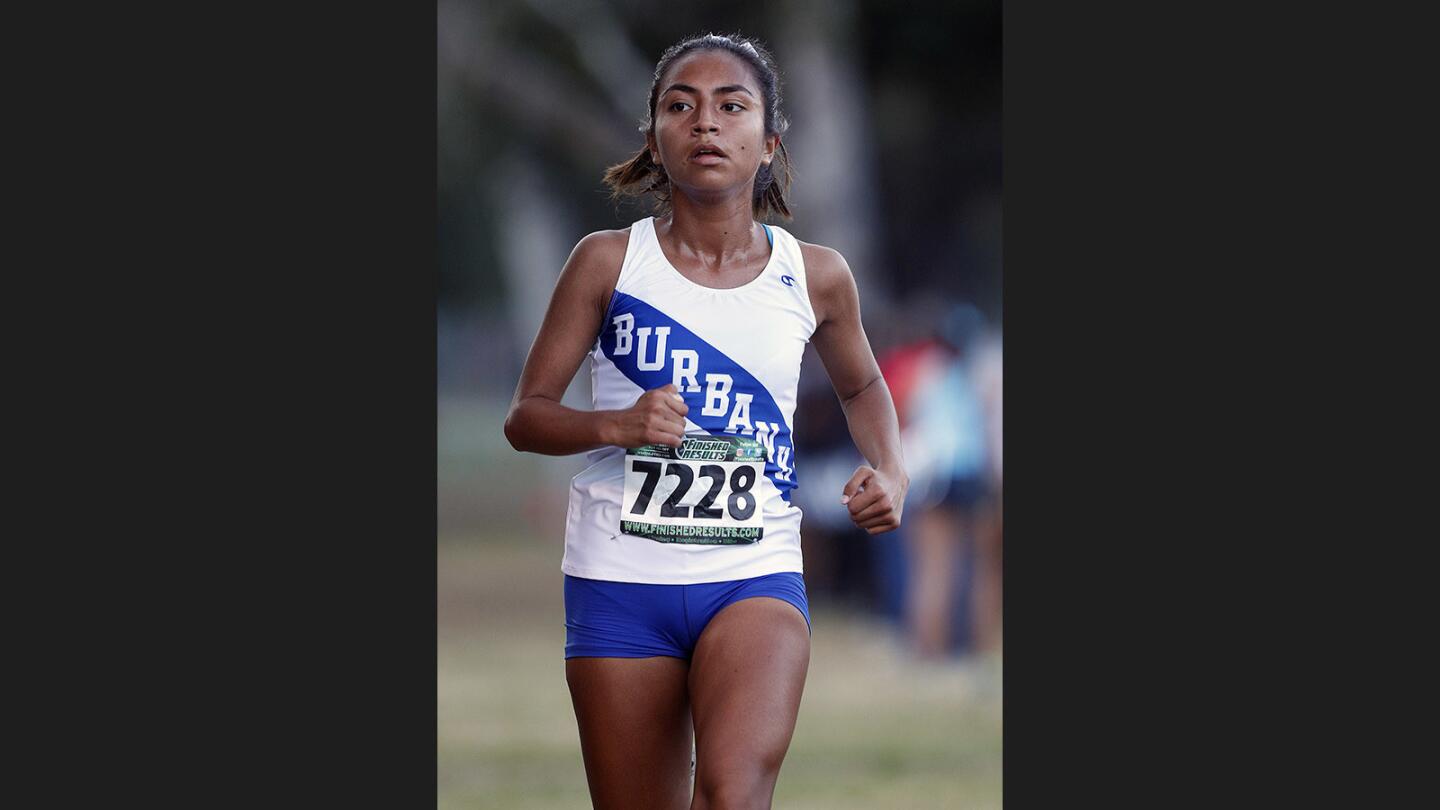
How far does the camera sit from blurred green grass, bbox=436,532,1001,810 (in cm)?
506

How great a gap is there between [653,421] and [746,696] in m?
0.60

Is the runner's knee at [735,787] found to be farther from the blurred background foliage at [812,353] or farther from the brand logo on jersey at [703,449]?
the blurred background foliage at [812,353]

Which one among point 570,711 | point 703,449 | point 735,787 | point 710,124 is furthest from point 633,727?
point 570,711

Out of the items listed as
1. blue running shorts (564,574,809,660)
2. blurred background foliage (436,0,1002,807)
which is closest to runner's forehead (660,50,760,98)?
blue running shorts (564,574,809,660)

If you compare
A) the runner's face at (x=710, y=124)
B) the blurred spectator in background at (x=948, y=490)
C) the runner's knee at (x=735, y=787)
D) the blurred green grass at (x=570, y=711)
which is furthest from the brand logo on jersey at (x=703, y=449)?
the blurred spectator in background at (x=948, y=490)

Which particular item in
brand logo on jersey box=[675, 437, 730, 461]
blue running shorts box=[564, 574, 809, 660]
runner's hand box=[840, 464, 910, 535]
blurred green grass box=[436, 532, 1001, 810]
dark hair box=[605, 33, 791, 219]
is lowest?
blurred green grass box=[436, 532, 1001, 810]

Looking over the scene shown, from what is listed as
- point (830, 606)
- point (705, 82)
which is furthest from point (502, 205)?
point (705, 82)

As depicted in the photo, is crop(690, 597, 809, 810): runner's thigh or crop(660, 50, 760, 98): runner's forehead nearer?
crop(690, 597, 809, 810): runner's thigh

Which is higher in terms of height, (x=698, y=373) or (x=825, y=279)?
(x=825, y=279)

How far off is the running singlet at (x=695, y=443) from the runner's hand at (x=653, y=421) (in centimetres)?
19

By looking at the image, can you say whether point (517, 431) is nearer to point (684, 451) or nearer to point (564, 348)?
point (564, 348)

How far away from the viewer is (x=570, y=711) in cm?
552

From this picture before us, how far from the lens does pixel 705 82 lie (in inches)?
138

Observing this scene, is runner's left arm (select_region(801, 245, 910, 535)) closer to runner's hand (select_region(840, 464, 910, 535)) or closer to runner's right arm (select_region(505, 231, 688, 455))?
runner's hand (select_region(840, 464, 910, 535))
